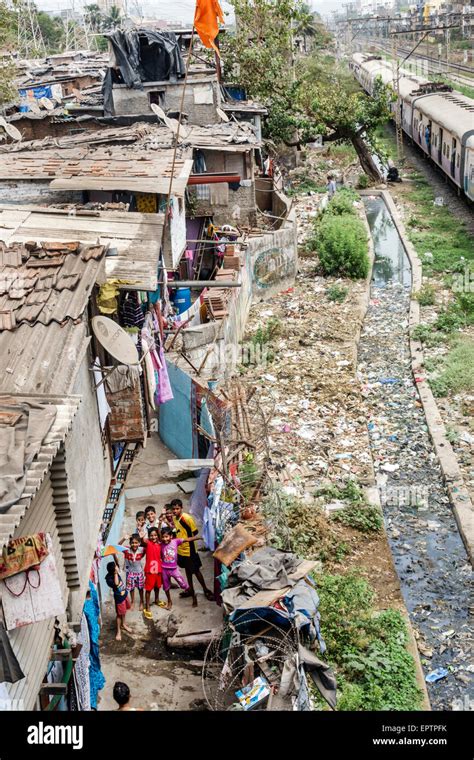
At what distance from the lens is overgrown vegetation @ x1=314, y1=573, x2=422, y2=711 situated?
7234 mm

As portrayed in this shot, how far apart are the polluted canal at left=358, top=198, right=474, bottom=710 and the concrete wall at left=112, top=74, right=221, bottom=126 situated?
7.81 meters

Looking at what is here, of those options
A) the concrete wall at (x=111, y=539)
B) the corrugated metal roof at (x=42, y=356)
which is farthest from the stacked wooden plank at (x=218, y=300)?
the corrugated metal roof at (x=42, y=356)

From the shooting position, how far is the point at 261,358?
14867 millimetres

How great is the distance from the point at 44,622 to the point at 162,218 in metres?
4.39

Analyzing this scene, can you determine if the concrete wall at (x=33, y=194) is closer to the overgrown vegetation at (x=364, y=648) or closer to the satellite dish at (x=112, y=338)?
the satellite dish at (x=112, y=338)

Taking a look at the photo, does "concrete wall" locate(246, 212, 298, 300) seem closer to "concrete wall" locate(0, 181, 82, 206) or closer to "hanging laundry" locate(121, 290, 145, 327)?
"concrete wall" locate(0, 181, 82, 206)

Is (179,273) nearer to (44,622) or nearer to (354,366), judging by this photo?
(354,366)

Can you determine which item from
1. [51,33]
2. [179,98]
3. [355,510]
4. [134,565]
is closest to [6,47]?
[179,98]

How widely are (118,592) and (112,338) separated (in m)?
3.10

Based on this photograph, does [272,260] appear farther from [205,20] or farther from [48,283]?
[48,283]

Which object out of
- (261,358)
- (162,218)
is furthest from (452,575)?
(261,358)

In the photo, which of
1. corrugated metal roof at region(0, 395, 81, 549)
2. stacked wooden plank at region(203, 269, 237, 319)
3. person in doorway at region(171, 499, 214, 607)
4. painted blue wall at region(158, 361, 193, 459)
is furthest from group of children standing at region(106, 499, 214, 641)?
stacked wooden plank at region(203, 269, 237, 319)

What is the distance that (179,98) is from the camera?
21.0 metres

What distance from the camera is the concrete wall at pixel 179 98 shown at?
68.4 ft
